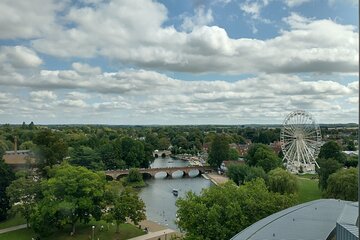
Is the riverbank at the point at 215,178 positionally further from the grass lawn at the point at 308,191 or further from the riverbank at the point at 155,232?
the riverbank at the point at 155,232

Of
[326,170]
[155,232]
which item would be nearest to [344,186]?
[326,170]

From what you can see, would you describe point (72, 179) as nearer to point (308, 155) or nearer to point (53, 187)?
point (53, 187)

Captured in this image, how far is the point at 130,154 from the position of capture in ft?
301

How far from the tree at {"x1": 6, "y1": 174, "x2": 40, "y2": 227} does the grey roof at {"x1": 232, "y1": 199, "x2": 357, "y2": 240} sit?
25.5 metres

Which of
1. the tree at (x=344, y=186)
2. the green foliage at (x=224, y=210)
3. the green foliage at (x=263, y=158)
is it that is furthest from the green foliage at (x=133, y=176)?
the green foliage at (x=224, y=210)

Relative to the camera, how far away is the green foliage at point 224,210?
2755 centimetres

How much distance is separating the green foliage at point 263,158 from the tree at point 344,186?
86.1 feet

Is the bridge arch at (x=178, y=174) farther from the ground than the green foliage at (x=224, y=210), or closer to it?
closer to it

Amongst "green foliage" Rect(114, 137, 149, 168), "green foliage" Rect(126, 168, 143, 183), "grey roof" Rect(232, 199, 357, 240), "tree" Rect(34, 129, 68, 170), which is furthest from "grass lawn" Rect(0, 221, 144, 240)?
"green foliage" Rect(114, 137, 149, 168)

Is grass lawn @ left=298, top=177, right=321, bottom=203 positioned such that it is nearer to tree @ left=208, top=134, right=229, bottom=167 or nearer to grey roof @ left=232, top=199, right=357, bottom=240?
tree @ left=208, top=134, right=229, bottom=167

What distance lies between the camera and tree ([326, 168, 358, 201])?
46.3 meters

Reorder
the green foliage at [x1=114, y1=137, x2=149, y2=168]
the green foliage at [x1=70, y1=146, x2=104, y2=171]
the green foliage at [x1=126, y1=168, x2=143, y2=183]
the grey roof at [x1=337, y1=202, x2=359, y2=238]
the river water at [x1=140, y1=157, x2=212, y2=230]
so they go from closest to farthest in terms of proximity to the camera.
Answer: the grey roof at [x1=337, y1=202, x2=359, y2=238]
the river water at [x1=140, y1=157, x2=212, y2=230]
the green foliage at [x1=70, y1=146, x2=104, y2=171]
the green foliage at [x1=126, y1=168, x2=143, y2=183]
the green foliage at [x1=114, y1=137, x2=149, y2=168]

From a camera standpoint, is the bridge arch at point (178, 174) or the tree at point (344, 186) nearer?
→ the tree at point (344, 186)

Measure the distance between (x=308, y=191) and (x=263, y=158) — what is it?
698 inches
